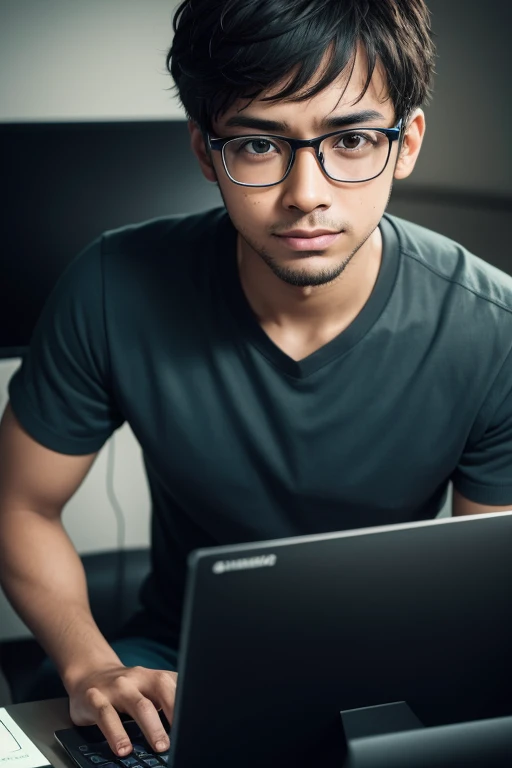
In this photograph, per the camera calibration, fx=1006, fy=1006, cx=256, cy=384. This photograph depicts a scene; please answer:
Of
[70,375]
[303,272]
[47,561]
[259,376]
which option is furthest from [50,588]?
[303,272]

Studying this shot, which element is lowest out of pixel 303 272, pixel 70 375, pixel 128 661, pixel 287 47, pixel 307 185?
pixel 128 661

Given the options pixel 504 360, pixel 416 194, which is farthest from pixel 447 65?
pixel 504 360

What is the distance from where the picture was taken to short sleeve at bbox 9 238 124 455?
1.35 m

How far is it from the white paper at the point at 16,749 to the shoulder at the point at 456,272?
2.57ft

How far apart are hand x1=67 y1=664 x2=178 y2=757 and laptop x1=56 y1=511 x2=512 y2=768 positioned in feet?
0.74

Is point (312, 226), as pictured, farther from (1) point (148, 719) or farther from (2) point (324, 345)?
(1) point (148, 719)

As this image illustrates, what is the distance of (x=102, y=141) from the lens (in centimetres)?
166

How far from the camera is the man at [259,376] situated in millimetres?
1271

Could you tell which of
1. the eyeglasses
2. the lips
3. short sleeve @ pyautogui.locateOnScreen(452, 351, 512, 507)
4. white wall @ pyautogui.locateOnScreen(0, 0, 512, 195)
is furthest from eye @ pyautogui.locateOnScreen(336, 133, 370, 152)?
white wall @ pyautogui.locateOnScreen(0, 0, 512, 195)

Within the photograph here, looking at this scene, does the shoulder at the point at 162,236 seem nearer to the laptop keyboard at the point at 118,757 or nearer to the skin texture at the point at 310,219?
the skin texture at the point at 310,219

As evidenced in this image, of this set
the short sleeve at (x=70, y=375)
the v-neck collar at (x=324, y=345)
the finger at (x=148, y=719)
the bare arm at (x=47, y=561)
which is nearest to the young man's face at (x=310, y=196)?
the v-neck collar at (x=324, y=345)

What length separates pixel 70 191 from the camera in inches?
65.8

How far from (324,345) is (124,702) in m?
0.54

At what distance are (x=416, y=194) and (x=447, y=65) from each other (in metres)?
0.30
